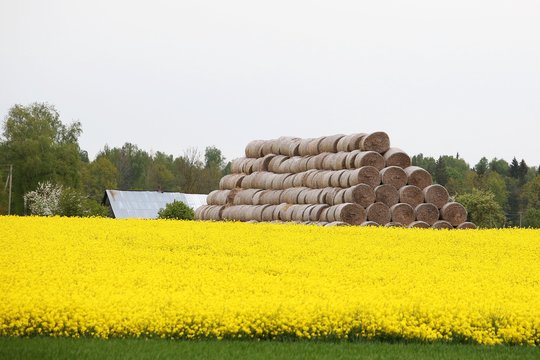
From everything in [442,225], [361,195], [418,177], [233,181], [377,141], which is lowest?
[442,225]

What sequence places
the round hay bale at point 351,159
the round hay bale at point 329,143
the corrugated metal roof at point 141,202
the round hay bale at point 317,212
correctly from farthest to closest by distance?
the corrugated metal roof at point 141,202 < the round hay bale at point 329,143 < the round hay bale at point 351,159 < the round hay bale at point 317,212

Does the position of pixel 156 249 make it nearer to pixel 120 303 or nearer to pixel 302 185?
pixel 120 303

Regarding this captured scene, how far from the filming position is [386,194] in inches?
1323

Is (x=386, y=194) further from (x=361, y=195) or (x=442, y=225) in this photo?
(x=442, y=225)

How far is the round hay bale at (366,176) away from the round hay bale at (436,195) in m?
1.50

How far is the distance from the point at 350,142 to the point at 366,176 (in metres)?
2.30

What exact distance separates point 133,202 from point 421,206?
48.7 meters

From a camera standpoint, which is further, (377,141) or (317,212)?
(377,141)

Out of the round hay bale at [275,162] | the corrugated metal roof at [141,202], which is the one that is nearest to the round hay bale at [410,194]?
the round hay bale at [275,162]

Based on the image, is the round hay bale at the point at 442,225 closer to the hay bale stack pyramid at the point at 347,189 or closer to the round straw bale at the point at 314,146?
the hay bale stack pyramid at the point at 347,189

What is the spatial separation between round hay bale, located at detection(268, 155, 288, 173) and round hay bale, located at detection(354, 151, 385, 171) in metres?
6.12

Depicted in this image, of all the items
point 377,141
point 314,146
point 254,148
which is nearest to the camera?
point 377,141

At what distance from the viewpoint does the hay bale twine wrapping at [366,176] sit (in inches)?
1328

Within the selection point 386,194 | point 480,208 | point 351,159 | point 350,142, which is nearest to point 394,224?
point 386,194
